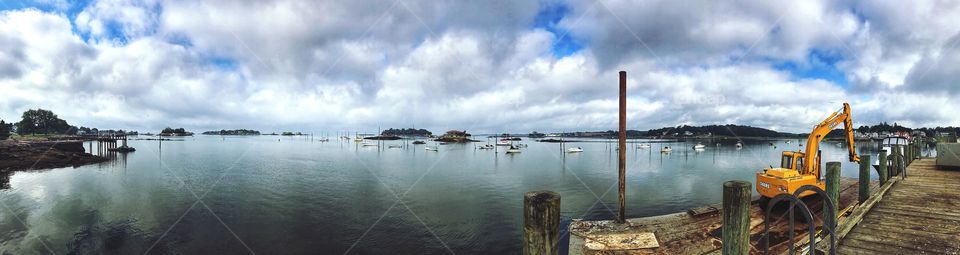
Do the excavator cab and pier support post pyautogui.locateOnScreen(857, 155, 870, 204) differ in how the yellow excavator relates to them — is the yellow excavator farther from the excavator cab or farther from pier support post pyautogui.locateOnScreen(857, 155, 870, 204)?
pier support post pyautogui.locateOnScreen(857, 155, 870, 204)

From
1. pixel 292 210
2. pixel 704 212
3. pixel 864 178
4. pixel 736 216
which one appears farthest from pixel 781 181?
pixel 292 210

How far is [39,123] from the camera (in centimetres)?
12081

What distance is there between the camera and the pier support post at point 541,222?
3.89 m

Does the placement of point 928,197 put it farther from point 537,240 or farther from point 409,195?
point 409,195

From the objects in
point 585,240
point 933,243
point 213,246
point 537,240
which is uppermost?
point 537,240

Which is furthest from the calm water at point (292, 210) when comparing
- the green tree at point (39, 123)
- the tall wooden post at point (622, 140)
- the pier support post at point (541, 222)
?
the green tree at point (39, 123)

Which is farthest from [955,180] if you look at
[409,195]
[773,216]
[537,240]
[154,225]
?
[154,225]

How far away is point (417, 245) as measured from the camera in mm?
16000

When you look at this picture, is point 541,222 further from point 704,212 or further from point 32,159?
point 32,159

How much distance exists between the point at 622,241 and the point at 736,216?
619 cm

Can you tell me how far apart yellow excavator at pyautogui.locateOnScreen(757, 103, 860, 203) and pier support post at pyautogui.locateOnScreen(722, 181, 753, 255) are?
36.4ft

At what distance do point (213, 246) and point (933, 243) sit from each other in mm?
22403

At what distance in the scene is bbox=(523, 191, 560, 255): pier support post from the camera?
389cm

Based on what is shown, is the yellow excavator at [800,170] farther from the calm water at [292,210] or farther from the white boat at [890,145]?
the calm water at [292,210]
